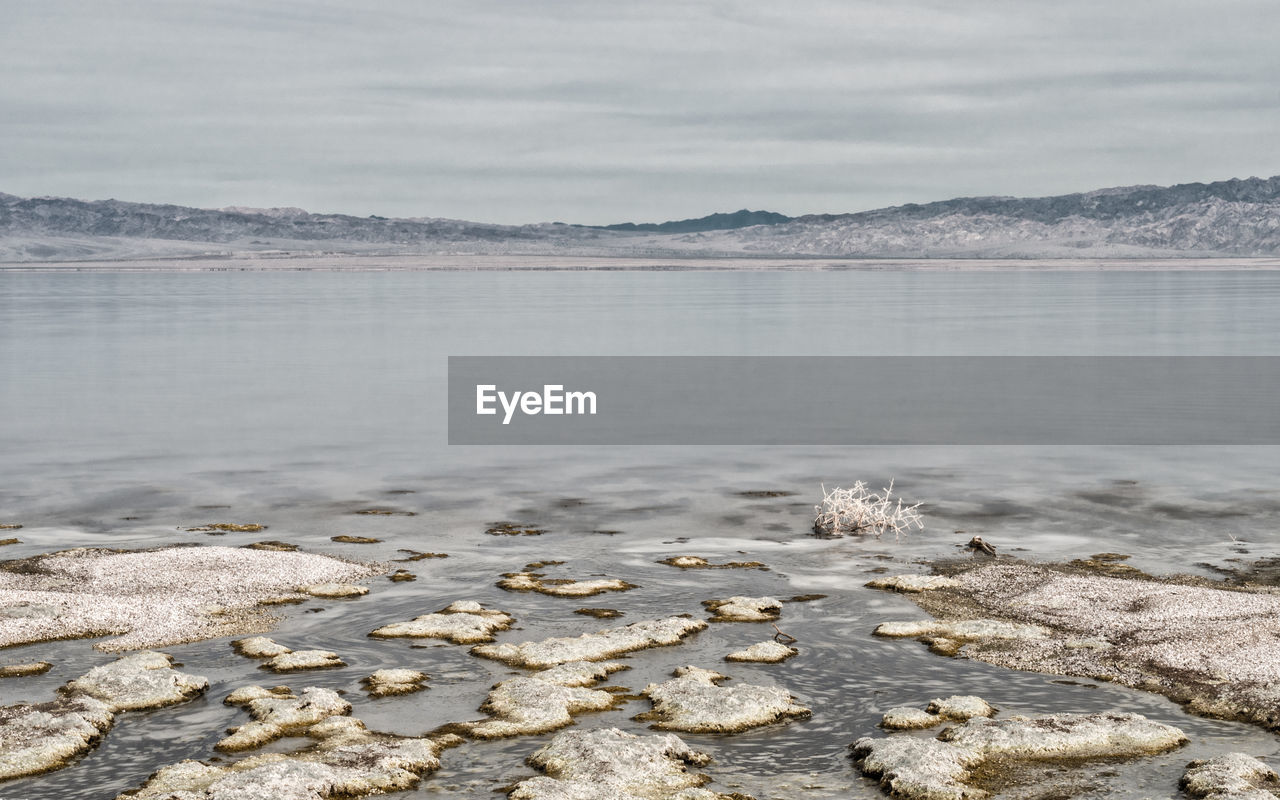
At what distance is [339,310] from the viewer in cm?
10162

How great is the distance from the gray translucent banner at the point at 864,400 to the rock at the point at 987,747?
64.8 feet

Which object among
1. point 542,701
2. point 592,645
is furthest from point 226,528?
point 542,701

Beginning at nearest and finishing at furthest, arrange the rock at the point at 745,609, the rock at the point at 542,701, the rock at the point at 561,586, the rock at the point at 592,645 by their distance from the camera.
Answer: the rock at the point at 542,701 → the rock at the point at 592,645 → the rock at the point at 745,609 → the rock at the point at 561,586

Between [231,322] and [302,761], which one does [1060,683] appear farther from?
[231,322]

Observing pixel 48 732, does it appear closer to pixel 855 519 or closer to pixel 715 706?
pixel 715 706

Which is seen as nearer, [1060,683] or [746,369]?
[1060,683]

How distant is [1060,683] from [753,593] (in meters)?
4.43

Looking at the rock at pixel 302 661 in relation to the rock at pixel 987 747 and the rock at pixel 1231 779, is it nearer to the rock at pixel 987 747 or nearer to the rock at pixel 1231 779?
the rock at pixel 987 747

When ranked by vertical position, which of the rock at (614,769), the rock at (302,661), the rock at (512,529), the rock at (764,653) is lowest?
the rock at (512,529)

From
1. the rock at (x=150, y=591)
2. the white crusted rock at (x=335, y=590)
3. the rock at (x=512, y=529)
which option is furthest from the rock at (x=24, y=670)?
the rock at (x=512, y=529)

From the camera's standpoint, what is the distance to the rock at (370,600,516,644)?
14609mm

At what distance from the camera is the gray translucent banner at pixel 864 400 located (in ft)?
107

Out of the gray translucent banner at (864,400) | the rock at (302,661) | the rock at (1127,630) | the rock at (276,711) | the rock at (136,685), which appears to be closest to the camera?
the rock at (276,711)

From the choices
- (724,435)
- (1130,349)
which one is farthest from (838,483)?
(1130,349)
